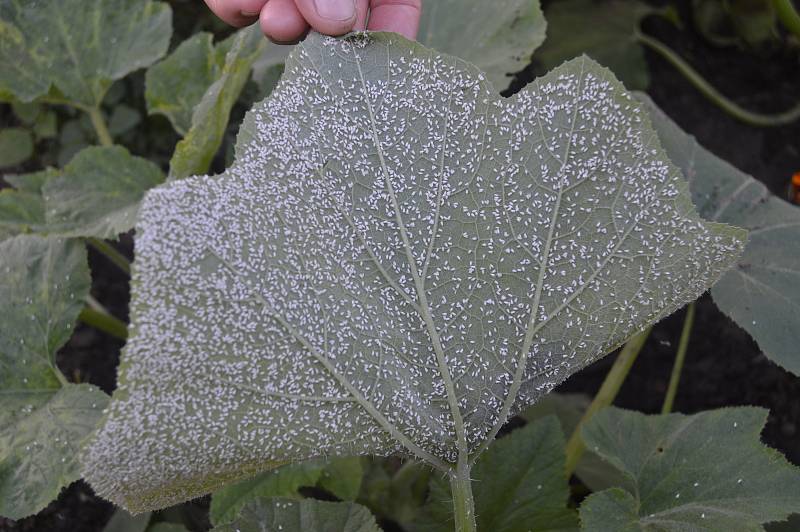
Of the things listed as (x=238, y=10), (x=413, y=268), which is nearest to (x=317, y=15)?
(x=238, y=10)

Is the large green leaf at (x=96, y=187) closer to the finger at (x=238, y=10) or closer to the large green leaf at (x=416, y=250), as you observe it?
the finger at (x=238, y=10)

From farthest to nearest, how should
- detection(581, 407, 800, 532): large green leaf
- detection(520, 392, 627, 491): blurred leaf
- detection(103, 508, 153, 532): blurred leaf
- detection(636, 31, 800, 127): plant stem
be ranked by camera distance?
detection(636, 31, 800, 127): plant stem < detection(520, 392, 627, 491): blurred leaf < detection(103, 508, 153, 532): blurred leaf < detection(581, 407, 800, 532): large green leaf

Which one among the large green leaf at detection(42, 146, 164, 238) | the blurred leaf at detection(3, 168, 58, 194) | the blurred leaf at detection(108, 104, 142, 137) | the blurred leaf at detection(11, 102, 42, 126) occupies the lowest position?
the blurred leaf at detection(11, 102, 42, 126)

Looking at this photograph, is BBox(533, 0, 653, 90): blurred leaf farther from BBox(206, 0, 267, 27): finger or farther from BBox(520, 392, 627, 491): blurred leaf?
BBox(206, 0, 267, 27): finger

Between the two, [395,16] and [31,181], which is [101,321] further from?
[395,16]

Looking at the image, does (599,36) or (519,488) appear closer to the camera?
(519,488)

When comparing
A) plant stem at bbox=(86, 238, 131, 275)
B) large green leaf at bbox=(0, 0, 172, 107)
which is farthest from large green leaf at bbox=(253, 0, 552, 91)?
plant stem at bbox=(86, 238, 131, 275)

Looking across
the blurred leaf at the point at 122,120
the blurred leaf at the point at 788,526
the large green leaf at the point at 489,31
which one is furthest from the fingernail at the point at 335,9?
the blurred leaf at the point at 122,120
